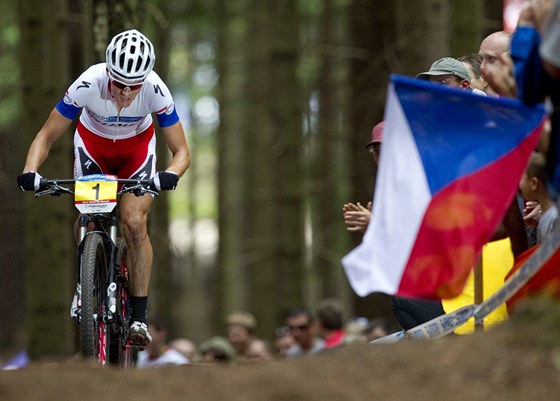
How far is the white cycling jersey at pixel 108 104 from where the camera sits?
8.73 m

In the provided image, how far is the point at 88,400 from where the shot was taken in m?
4.94

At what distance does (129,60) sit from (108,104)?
0.57 m

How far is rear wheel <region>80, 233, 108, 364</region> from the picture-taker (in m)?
7.97

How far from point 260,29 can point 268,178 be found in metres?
3.42

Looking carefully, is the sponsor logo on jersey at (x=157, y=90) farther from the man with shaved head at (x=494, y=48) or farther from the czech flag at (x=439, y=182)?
the czech flag at (x=439, y=182)

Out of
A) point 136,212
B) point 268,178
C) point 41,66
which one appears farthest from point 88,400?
point 268,178

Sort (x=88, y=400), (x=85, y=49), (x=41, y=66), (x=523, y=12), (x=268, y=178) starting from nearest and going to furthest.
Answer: (x=88, y=400) → (x=523, y=12) → (x=41, y=66) → (x=85, y=49) → (x=268, y=178)

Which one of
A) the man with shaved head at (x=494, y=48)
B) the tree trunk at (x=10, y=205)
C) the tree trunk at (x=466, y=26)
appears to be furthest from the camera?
the tree trunk at (x=10, y=205)

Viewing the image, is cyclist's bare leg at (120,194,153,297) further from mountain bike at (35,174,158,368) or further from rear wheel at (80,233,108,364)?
rear wheel at (80,233,108,364)

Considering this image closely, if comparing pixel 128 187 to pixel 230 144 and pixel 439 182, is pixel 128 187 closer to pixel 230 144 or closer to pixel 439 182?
pixel 439 182

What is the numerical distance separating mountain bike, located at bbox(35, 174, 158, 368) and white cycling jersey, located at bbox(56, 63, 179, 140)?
0.60 m

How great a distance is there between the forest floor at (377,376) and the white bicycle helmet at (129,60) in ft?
10.7

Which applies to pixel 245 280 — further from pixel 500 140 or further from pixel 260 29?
pixel 500 140

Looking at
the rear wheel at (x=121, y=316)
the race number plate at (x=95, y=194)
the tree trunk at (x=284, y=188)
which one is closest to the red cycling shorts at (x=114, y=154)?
the rear wheel at (x=121, y=316)
